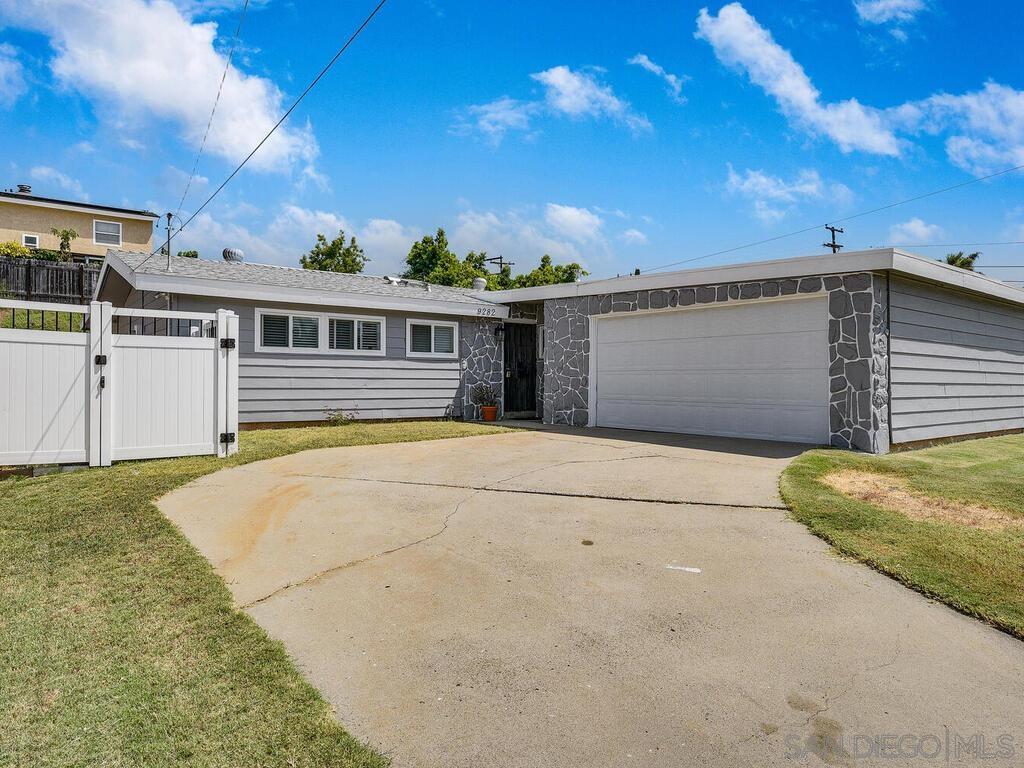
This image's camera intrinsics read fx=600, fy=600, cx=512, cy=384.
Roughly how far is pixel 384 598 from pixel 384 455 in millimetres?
5128

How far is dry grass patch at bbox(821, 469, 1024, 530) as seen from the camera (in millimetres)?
4957

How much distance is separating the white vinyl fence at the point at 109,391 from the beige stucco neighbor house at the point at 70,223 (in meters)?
21.0

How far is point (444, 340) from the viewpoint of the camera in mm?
13977

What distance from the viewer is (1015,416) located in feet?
41.3

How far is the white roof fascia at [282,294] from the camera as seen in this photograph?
33.6 ft

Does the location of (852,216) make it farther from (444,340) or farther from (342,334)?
(342,334)

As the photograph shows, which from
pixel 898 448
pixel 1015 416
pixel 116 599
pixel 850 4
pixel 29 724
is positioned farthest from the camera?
pixel 850 4

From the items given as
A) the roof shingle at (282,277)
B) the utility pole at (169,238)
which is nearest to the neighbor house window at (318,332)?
the roof shingle at (282,277)

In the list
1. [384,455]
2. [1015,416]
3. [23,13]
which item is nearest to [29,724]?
[384,455]

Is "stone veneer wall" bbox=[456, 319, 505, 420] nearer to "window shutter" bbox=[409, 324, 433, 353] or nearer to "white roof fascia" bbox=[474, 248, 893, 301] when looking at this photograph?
"window shutter" bbox=[409, 324, 433, 353]

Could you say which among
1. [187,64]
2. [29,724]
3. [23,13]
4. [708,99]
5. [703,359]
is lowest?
[29,724]

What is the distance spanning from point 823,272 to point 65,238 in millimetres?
26265

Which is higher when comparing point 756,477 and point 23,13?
point 23,13

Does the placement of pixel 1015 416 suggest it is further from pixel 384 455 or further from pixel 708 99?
pixel 384 455
